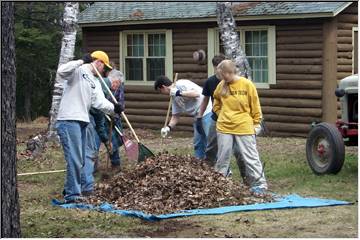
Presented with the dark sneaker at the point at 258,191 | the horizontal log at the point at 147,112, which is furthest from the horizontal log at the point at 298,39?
the dark sneaker at the point at 258,191

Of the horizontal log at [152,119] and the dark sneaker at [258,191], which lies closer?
the dark sneaker at [258,191]

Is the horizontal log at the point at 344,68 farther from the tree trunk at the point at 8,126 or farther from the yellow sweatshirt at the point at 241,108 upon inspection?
the tree trunk at the point at 8,126

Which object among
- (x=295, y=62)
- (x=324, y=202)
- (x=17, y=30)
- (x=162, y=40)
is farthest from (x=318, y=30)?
(x=17, y=30)

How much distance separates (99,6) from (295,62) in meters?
6.80

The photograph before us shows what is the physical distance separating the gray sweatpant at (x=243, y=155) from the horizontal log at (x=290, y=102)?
824cm

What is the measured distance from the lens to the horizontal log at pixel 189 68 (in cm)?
1934

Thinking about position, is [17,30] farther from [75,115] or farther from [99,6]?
[75,115]

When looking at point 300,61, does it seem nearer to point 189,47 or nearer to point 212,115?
point 189,47

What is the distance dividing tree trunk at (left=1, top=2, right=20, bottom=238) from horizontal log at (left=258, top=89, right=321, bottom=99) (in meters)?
11.7

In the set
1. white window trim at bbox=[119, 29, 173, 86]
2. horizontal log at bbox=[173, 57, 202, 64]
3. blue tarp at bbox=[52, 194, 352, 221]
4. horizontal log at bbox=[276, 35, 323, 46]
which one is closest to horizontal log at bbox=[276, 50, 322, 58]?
horizontal log at bbox=[276, 35, 323, 46]

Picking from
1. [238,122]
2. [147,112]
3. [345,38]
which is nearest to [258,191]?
[238,122]

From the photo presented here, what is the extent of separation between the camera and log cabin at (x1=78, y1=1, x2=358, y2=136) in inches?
667

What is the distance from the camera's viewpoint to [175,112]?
1068cm

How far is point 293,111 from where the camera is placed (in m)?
17.7
